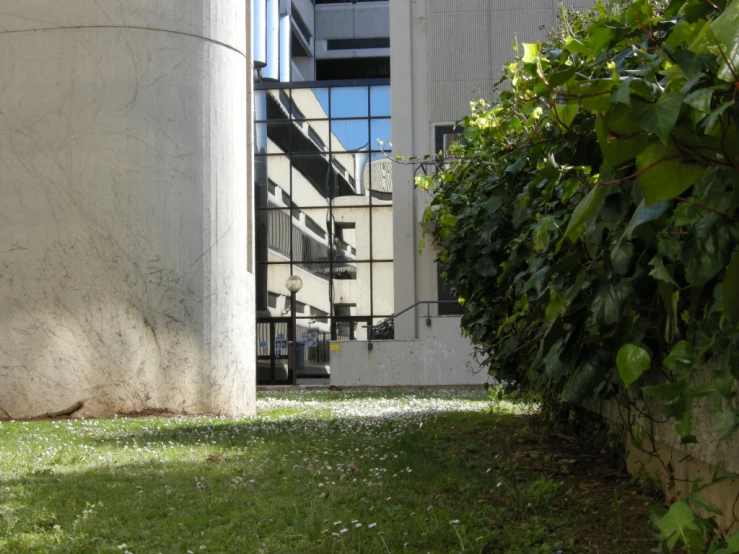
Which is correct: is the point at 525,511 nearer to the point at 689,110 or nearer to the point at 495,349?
the point at 689,110

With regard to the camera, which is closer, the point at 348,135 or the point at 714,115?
the point at 714,115

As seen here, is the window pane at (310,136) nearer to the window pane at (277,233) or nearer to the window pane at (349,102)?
the window pane at (349,102)

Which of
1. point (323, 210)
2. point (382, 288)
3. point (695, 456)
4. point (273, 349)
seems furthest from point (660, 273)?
point (323, 210)

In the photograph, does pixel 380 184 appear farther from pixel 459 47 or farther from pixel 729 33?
pixel 729 33

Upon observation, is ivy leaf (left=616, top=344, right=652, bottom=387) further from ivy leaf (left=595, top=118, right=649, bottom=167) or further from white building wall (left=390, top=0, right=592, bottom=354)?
white building wall (left=390, top=0, right=592, bottom=354)

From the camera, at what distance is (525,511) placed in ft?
14.1

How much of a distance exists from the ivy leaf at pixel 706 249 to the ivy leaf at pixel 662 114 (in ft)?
1.71

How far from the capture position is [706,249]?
6.87ft

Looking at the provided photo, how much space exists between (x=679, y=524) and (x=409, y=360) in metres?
23.0

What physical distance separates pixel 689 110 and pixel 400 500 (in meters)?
3.28

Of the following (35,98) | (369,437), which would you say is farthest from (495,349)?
(35,98)

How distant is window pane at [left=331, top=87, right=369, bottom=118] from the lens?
32469mm

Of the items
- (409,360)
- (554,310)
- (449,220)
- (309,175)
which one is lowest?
(409,360)

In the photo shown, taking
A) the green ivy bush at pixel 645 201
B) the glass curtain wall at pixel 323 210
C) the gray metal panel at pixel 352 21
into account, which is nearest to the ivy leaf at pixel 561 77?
the green ivy bush at pixel 645 201
